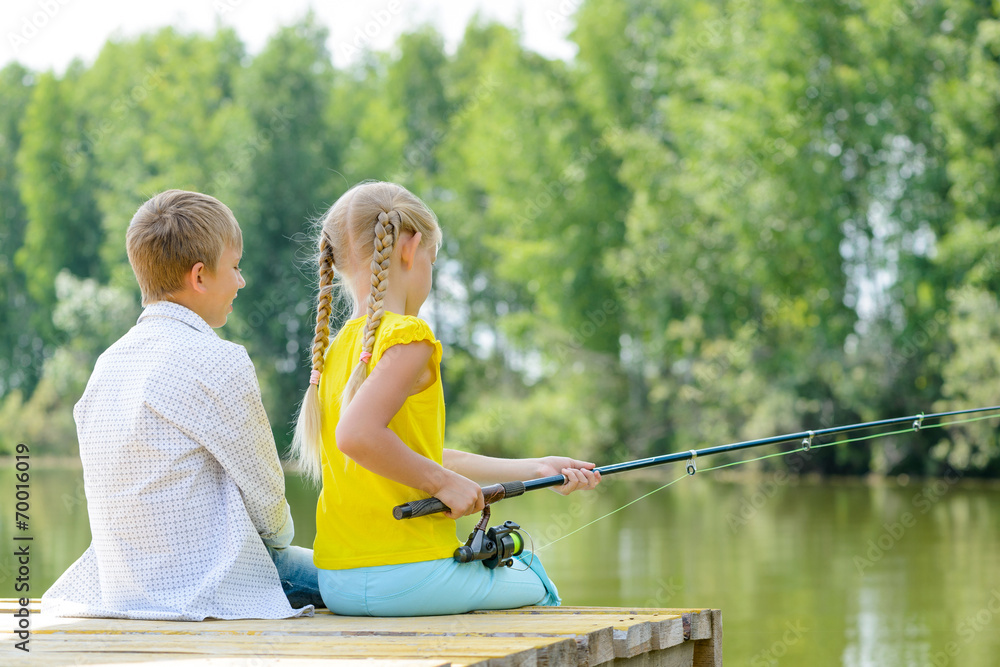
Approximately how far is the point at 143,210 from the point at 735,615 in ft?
14.9

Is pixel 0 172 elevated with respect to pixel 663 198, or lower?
elevated

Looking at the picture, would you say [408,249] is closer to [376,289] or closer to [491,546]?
[376,289]

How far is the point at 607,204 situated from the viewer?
2466 cm

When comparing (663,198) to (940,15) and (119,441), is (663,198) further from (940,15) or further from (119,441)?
(119,441)

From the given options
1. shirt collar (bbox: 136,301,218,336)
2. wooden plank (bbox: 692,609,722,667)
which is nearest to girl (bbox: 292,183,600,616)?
shirt collar (bbox: 136,301,218,336)

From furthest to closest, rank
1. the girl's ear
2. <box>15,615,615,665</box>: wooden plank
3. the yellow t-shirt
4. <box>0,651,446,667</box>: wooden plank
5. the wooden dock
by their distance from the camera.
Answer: the girl's ear, the yellow t-shirt, <box>15,615,615,665</box>: wooden plank, the wooden dock, <box>0,651,446,667</box>: wooden plank

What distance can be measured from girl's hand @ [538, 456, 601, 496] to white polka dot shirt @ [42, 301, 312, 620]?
70 centimetres

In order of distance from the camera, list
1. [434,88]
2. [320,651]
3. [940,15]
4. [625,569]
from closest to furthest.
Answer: [320,651], [625,569], [940,15], [434,88]

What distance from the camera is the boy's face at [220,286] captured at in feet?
8.95

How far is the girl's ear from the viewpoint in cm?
272

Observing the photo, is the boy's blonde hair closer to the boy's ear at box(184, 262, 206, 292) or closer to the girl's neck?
the boy's ear at box(184, 262, 206, 292)

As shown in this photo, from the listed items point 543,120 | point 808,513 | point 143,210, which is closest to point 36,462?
point 543,120

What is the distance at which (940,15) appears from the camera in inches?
771

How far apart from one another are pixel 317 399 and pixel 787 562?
644cm
